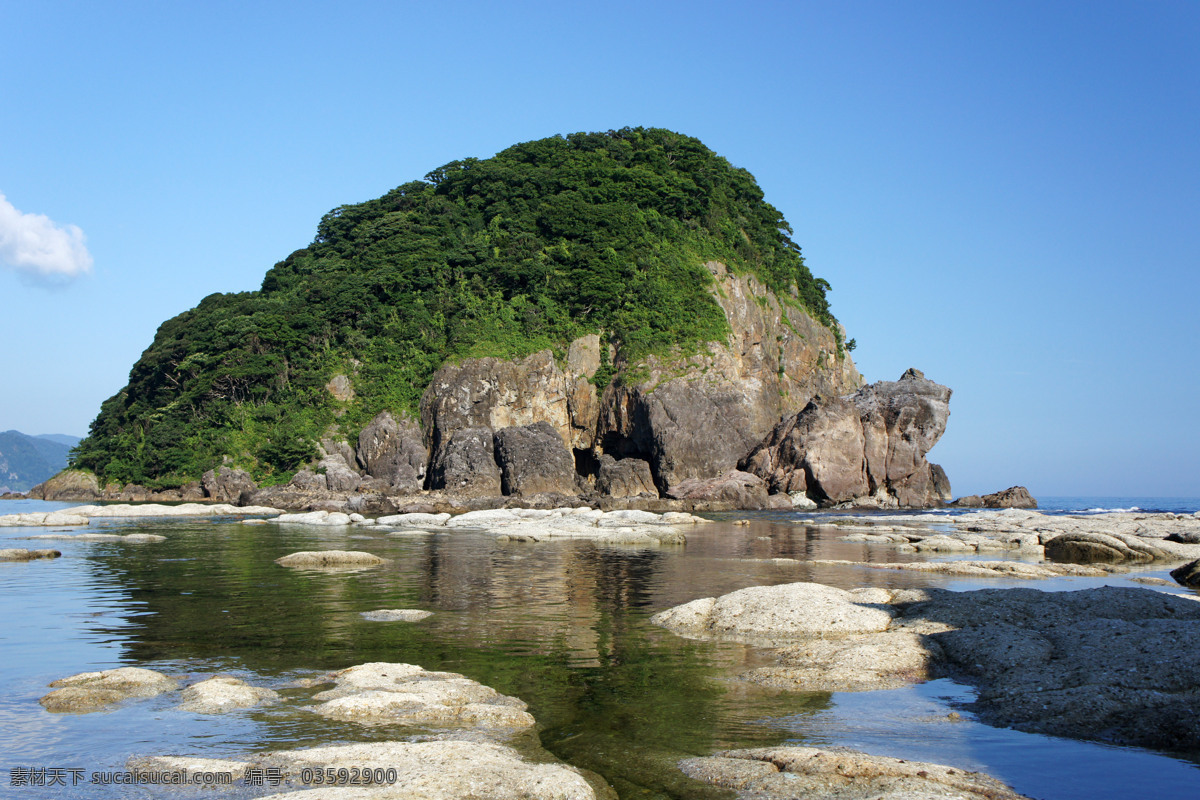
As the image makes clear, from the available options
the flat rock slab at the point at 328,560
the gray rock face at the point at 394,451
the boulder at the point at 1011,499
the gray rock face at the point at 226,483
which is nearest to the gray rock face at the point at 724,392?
the gray rock face at the point at 394,451

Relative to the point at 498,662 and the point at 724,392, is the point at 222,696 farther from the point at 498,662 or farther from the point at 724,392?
the point at 724,392

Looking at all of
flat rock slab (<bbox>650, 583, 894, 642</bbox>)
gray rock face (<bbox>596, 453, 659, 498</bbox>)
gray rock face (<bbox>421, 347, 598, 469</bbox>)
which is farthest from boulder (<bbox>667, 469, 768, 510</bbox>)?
flat rock slab (<bbox>650, 583, 894, 642</bbox>)

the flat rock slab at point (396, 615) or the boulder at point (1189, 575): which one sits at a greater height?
the boulder at point (1189, 575)

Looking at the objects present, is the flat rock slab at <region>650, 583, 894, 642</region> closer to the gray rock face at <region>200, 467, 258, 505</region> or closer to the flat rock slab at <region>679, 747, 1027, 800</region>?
the flat rock slab at <region>679, 747, 1027, 800</region>

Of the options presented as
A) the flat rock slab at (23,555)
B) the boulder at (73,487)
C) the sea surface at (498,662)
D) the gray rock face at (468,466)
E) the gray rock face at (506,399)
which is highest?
the gray rock face at (506,399)

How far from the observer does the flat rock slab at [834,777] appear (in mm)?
6645

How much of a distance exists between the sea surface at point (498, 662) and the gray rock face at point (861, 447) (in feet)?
121

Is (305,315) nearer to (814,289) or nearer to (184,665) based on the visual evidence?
(814,289)

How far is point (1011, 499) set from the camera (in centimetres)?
6719

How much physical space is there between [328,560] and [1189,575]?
2321cm

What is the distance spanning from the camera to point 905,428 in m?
63.7

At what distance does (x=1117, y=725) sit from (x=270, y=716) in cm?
935

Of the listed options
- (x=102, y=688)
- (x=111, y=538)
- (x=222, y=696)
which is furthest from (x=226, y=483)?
(x=222, y=696)

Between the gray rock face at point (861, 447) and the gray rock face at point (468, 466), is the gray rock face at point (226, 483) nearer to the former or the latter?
the gray rock face at point (468, 466)
